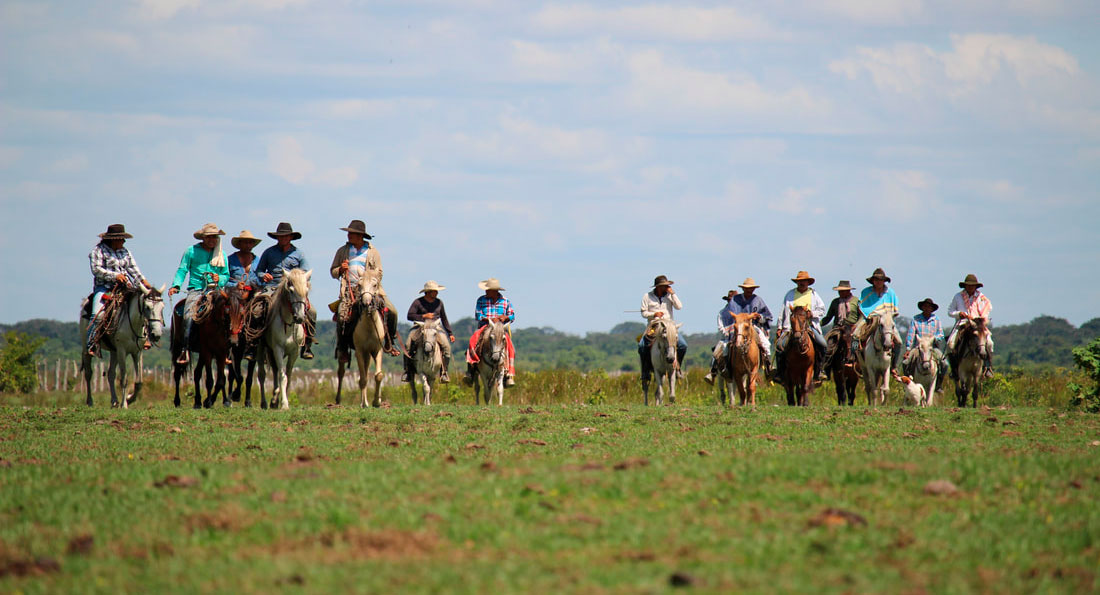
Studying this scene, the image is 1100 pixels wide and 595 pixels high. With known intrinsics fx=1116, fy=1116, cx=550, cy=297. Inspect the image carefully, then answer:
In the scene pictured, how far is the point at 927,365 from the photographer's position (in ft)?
77.9

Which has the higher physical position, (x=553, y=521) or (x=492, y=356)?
(x=492, y=356)

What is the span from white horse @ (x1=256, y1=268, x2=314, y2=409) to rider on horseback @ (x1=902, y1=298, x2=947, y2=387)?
12.8 meters

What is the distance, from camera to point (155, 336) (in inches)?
762

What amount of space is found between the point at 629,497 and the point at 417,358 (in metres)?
14.8

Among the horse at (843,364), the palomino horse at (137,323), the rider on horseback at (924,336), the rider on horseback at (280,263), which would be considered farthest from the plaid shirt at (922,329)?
the palomino horse at (137,323)

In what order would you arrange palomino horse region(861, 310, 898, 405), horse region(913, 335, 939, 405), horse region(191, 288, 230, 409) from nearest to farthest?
horse region(191, 288, 230, 409)
palomino horse region(861, 310, 898, 405)
horse region(913, 335, 939, 405)

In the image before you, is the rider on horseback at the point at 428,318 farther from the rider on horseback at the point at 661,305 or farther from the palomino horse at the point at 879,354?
the palomino horse at the point at 879,354

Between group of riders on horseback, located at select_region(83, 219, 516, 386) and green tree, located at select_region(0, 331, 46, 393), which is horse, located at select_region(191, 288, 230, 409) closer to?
group of riders on horseback, located at select_region(83, 219, 516, 386)

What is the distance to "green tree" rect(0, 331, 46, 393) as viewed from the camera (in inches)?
1347

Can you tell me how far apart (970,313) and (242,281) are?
1495cm

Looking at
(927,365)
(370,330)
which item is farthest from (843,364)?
(370,330)

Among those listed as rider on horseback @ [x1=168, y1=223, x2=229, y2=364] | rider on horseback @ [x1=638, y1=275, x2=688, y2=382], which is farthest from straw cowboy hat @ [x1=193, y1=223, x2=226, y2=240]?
rider on horseback @ [x1=638, y1=275, x2=688, y2=382]

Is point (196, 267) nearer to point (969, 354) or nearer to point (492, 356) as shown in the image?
point (492, 356)

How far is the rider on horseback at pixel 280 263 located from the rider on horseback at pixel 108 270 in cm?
195
